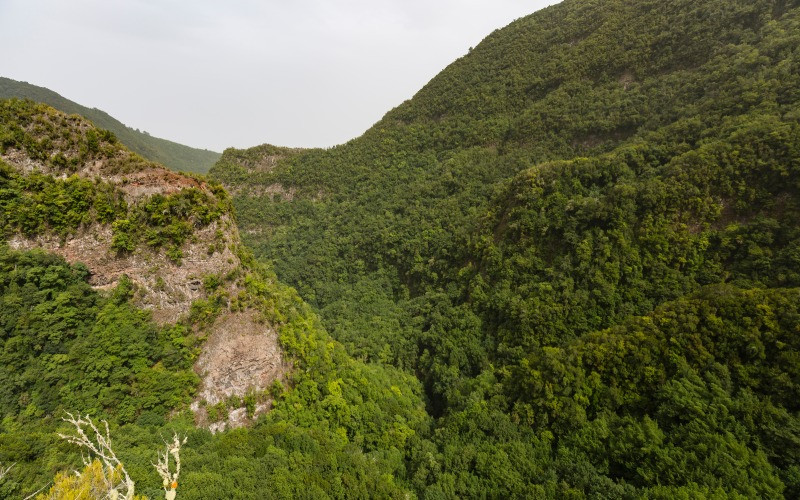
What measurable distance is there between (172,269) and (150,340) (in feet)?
17.1

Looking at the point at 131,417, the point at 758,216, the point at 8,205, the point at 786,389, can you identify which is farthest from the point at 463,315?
the point at 8,205

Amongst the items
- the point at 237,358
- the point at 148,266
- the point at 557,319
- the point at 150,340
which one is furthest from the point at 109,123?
the point at 557,319

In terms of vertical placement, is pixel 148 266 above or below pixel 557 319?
above

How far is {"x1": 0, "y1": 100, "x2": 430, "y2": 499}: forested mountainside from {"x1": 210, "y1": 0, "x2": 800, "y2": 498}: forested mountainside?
9779mm

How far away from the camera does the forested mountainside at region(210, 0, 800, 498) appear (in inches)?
916

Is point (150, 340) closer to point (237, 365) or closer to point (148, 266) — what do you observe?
point (148, 266)

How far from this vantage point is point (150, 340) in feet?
80.1

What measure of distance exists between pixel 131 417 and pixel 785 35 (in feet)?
255

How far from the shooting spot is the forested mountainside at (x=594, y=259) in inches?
916

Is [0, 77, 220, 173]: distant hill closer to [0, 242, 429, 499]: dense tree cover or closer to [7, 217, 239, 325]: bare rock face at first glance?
[7, 217, 239, 325]: bare rock face

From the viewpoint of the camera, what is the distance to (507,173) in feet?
196

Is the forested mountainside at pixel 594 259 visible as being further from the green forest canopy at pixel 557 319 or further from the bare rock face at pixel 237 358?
the bare rock face at pixel 237 358

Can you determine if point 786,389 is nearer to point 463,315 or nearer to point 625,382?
point 625,382

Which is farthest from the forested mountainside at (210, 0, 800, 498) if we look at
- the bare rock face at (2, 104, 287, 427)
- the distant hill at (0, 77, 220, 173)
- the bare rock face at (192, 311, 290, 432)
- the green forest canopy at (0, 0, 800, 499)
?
the distant hill at (0, 77, 220, 173)
